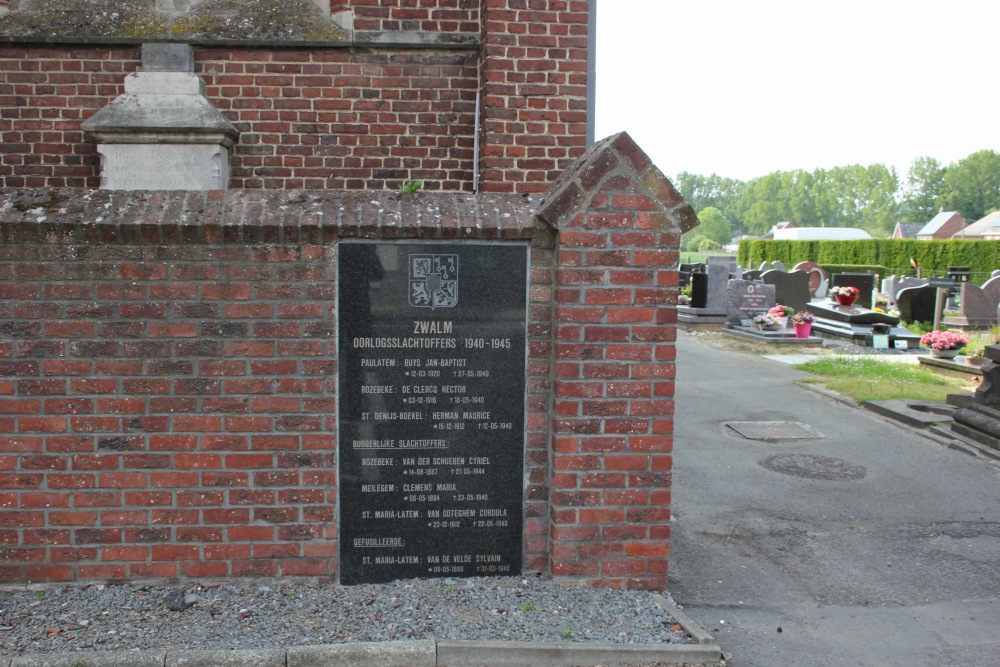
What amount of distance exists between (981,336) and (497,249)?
50.9 feet

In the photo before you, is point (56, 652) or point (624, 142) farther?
point (624, 142)

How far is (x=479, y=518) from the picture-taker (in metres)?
3.81

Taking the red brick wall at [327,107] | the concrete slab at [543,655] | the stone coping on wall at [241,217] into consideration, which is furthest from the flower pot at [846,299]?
the concrete slab at [543,655]

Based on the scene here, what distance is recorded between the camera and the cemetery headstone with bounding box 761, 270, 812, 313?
19719 millimetres

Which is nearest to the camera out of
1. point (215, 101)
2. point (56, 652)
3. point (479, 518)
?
point (56, 652)

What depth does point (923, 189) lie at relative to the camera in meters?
120

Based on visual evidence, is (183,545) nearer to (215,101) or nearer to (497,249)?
(497,249)

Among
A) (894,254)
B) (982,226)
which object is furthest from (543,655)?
(982,226)

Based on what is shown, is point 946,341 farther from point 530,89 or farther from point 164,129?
point 164,129

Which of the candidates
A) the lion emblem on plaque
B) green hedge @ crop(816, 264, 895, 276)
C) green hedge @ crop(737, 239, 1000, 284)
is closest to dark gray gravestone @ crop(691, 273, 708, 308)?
the lion emblem on plaque

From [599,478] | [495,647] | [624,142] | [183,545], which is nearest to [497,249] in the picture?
[624,142]

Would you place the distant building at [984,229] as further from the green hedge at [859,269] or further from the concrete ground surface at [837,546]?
the concrete ground surface at [837,546]

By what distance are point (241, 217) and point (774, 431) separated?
6084mm

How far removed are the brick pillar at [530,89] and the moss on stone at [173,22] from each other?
1.10 metres
